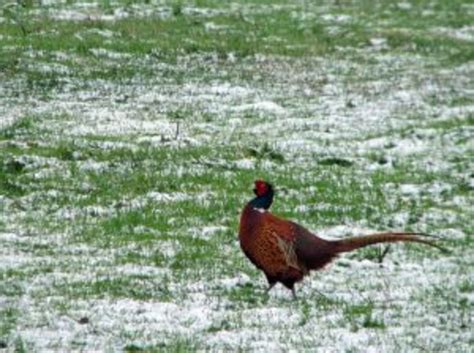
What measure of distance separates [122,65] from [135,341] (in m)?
17.0

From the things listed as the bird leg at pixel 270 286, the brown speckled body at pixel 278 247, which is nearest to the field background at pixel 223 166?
the bird leg at pixel 270 286

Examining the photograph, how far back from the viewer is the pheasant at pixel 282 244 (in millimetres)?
11023

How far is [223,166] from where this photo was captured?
18156 millimetres

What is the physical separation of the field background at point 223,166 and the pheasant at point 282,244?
0.30 metres

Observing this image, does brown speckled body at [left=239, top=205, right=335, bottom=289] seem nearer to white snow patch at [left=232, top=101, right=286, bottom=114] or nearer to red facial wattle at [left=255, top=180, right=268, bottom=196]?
red facial wattle at [left=255, top=180, right=268, bottom=196]

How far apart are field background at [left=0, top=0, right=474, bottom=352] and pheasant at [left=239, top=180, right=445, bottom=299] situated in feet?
0.97

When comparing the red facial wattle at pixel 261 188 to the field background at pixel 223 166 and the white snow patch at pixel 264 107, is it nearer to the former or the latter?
the field background at pixel 223 166

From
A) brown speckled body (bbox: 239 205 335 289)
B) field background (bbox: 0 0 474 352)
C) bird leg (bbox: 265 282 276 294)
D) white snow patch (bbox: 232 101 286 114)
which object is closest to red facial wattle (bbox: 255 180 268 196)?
brown speckled body (bbox: 239 205 335 289)

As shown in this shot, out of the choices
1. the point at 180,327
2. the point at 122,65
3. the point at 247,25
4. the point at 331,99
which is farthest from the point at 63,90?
the point at 180,327

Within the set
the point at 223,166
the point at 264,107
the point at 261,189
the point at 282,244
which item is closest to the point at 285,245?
the point at 282,244

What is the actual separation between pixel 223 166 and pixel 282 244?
715 cm

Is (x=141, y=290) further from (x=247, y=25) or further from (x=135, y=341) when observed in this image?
(x=247, y=25)

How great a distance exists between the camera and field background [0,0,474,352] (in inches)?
412

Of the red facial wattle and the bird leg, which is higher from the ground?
the red facial wattle
